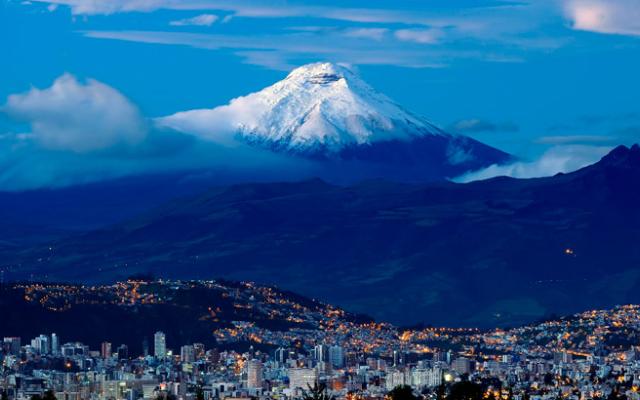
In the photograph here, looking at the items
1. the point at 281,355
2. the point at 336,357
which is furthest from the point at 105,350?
the point at 336,357

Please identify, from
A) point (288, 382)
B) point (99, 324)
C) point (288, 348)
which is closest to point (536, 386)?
point (288, 382)

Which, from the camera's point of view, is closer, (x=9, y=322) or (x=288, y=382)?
(x=288, y=382)

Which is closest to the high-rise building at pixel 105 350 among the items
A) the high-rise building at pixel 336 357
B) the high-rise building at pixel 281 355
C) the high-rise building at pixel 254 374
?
the high-rise building at pixel 281 355

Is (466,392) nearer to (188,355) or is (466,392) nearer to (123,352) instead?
(188,355)

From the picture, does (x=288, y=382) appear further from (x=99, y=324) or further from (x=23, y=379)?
(x=99, y=324)

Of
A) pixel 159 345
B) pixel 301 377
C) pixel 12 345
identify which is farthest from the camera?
pixel 159 345

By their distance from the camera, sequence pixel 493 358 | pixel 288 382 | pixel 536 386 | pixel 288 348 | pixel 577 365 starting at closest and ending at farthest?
pixel 536 386
pixel 288 382
pixel 577 365
pixel 493 358
pixel 288 348

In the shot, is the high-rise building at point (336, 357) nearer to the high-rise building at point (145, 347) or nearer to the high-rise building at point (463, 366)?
Result: the high-rise building at point (463, 366)
